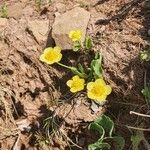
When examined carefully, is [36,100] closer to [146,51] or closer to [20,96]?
[20,96]

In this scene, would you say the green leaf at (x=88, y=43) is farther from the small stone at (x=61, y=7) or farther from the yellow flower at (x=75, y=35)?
the small stone at (x=61, y=7)

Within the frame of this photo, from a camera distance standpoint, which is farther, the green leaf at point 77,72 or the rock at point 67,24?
the rock at point 67,24

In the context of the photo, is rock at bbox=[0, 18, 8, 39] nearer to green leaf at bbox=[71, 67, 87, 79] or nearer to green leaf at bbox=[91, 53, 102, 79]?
green leaf at bbox=[71, 67, 87, 79]

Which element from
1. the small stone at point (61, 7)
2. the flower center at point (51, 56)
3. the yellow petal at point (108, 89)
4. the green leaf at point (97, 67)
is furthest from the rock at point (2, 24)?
the yellow petal at point (108, 89)

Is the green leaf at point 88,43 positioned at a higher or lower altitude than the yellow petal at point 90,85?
higher

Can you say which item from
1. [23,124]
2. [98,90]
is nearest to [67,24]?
[98,90]
